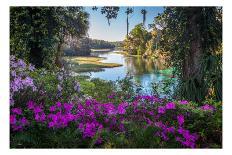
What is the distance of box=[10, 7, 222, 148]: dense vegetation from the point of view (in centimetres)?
411

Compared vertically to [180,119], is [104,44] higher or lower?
higher

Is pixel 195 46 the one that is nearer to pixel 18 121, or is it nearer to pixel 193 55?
pixel 193 55

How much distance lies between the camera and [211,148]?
4.16 meters

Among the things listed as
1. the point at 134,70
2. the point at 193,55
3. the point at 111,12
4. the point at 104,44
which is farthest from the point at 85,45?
the point at 193,55

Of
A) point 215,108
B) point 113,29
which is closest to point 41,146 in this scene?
point 215,108

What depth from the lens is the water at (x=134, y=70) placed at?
7.61 meters

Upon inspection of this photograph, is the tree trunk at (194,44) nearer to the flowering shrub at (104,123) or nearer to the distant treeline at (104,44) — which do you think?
the distant treeline at (104,44)

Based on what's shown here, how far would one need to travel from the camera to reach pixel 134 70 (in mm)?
8906

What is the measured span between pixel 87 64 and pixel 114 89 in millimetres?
789

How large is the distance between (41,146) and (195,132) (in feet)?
5.54

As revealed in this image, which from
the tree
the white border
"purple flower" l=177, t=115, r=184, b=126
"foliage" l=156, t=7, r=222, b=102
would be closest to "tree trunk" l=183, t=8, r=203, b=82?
"foliage" l=156, t=7, r=222, b=102

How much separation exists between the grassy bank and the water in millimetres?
110
